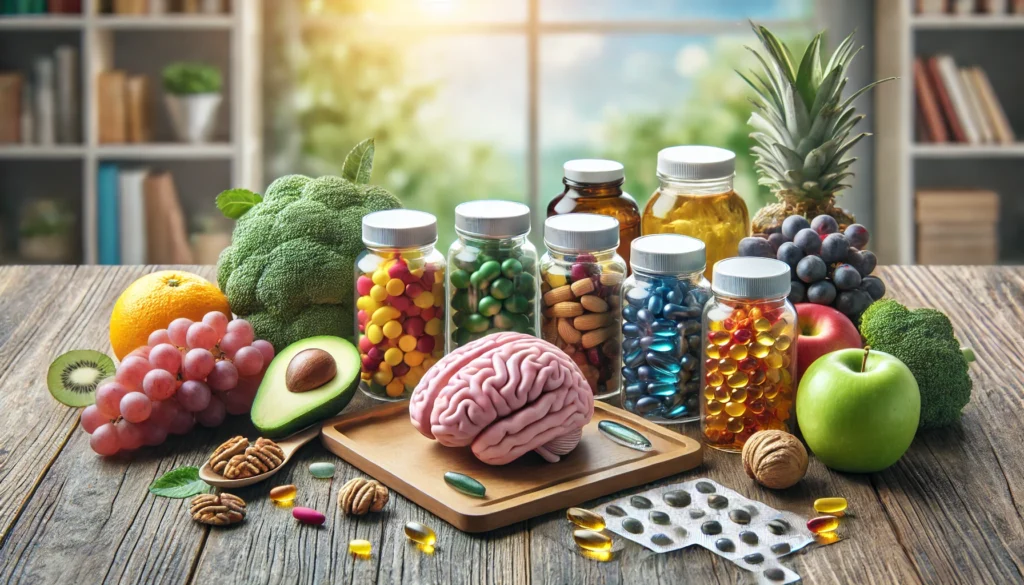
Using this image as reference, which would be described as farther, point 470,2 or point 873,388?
point 470,2

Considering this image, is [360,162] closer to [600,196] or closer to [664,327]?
[600,196]

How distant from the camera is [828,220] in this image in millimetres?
1522

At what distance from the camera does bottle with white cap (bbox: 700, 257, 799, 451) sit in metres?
1.26

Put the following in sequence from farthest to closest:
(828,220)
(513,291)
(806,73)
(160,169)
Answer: (160,169)
(806,73)
(828,220)
(513,291)

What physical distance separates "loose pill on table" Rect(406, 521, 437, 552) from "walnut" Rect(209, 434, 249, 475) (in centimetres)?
25

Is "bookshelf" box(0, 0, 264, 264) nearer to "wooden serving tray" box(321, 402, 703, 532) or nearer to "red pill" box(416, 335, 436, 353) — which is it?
"red pill" box(416, 335, 436, 353)

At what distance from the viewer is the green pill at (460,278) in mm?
1429

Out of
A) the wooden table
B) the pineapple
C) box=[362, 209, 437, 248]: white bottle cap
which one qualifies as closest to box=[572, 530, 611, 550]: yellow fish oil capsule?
the wooden table

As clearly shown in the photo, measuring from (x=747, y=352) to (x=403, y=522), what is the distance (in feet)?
1.38

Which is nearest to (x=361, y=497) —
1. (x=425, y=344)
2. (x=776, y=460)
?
(x=425, y=344)

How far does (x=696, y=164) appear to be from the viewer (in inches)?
58.3

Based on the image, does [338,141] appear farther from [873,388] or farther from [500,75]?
[873,388]

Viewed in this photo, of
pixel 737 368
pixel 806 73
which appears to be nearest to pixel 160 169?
pixel 806 73

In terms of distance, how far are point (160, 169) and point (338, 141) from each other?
2.00 feet
